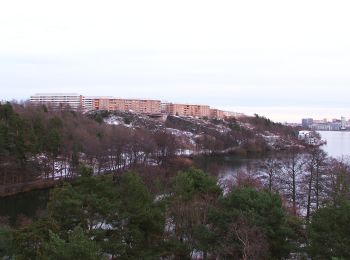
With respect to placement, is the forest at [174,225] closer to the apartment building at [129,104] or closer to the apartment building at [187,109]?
the apartment building at [129,104]

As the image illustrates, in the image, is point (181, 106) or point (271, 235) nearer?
point (271, 235)

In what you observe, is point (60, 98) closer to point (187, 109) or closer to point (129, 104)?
point (129, 104)

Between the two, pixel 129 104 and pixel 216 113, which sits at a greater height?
pixel 129 104

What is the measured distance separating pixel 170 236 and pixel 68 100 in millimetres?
143442

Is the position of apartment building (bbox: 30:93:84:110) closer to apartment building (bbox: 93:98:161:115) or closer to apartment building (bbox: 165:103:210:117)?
apartment building (bbox: 93:98:161:115)

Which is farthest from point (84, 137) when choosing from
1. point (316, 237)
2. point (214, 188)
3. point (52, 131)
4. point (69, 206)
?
point (316, 237)

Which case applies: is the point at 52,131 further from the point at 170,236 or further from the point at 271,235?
the point at 271,235

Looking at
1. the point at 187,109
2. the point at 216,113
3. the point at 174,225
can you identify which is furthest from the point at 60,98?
the point at 174,225

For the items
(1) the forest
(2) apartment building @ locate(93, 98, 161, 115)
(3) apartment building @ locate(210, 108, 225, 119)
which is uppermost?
(2) apartment building @ locate(93, 98, 161, 115)

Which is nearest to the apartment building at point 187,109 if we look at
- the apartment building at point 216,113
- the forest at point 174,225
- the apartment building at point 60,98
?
the apartment building at point 216,113

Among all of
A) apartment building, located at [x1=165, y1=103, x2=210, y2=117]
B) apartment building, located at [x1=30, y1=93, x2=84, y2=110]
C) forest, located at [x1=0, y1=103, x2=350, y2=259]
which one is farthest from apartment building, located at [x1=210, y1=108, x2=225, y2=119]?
forest, located at [x1=0, y1=103, x2=350, y2=259]

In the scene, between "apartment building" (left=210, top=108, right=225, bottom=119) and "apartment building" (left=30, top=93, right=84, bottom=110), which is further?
"apartment building" (left=210, top=108, right=225, bottom=119)

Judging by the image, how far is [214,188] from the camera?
64.2 ft

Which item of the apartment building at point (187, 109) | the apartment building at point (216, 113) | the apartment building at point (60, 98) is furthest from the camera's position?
the apartment building at point (216, 113)
